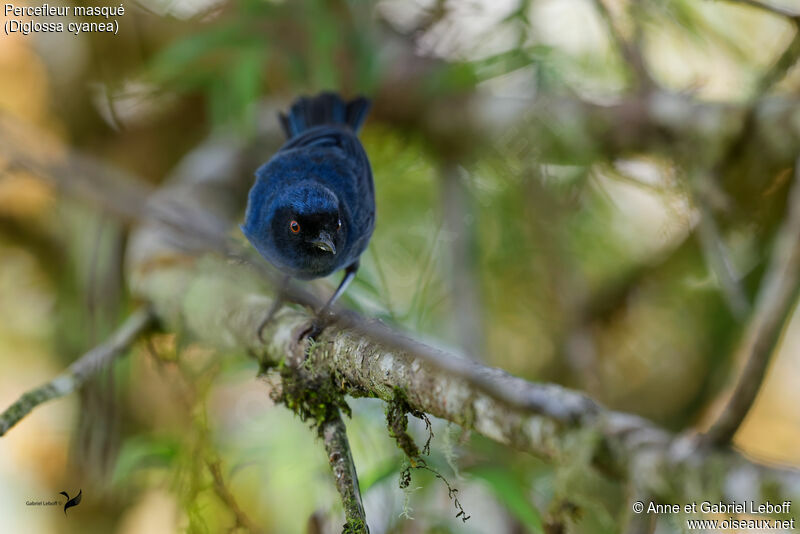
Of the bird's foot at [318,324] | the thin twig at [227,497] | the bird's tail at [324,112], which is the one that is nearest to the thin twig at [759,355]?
the bird's foot at [318,324]

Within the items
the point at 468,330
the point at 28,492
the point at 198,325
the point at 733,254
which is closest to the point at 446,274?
the point at 468,330

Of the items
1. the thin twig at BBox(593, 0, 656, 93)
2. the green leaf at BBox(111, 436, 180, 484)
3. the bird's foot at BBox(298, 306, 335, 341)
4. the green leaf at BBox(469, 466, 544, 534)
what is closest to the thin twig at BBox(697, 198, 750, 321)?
the thin twig at BBox(593, 0, 656, 93)

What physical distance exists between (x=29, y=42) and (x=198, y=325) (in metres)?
3.52

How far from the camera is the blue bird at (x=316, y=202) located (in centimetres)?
313

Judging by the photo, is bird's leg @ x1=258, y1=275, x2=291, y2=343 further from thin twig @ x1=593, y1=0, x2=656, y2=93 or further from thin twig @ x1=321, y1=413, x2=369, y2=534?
thin twig @ x1=593, y1=0, x2=656, y2=93

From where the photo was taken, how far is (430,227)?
4691 millimetres

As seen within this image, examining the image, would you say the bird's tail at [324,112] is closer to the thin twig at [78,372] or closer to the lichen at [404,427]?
the thin twig at [78,372]

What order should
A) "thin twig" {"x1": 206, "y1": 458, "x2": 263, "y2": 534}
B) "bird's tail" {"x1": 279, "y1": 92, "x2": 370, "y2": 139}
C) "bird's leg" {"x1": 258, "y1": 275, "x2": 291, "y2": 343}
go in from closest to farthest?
"thin twig" {"x1": 206, "y1": 458, "x2": 263, "y2": 534} → "bird's leg" {"x1": 258, "y1": 275, "x2": 291, "y2": 343} → "bird's tail" {"x1": 279, "y1": 92, "x2": 370, "y2": 139}

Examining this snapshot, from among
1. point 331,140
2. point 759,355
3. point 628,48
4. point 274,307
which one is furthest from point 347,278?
point 759,355

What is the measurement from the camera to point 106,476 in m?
3.26

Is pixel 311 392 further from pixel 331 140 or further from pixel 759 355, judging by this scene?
pixel 331 140

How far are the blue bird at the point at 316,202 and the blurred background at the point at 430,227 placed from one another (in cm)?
34

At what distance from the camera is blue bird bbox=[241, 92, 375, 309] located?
123 inches

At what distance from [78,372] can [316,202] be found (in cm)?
121
